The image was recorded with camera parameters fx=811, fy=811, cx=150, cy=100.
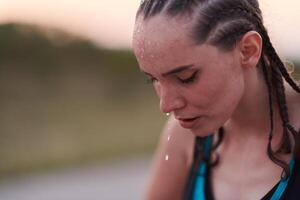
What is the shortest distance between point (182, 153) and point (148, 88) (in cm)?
1010

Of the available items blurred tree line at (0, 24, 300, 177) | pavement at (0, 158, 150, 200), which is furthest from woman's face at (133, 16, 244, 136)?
blurred tree line at (0, 24, 300, 177)

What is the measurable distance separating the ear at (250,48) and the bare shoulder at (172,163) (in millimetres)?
416

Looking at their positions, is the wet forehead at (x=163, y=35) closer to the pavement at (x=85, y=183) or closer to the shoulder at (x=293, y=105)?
the shoulder at (x=293, y=105)

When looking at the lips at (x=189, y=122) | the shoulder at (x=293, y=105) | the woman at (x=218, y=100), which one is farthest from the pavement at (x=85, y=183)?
the lips at (x=189, y=122)

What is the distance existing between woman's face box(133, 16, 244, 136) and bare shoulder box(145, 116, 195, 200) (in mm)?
301

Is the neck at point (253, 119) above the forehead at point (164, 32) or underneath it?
underneath

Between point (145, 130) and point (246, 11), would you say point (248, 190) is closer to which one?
point (246, 11)

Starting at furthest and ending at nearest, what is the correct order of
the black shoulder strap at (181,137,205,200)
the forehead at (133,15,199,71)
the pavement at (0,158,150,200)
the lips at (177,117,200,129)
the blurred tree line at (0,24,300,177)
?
the blurred tree line at (0,24,300,177)
the pavement at (0,158,150,200)
the black shoulder strap at (181,137,205,200)
the lips at (177,117,200,129)
the forehead at (133,15,199,71)

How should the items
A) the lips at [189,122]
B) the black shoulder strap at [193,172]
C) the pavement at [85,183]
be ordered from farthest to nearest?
the pavement at [85,183], the black shoulder strap at [193,172], the lips at [189,122]

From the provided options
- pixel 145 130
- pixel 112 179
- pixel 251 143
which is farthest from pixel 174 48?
pixel 145 130

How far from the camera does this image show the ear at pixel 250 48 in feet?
7.47

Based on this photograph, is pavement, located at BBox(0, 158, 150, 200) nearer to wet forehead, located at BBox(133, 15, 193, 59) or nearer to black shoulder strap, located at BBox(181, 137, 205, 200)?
black shoulder strap, located at BBox(181, 137, 205, 200)

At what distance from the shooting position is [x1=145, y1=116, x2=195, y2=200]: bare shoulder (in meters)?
2.62

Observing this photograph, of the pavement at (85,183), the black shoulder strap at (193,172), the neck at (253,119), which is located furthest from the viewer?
the pavement at (85,183)
